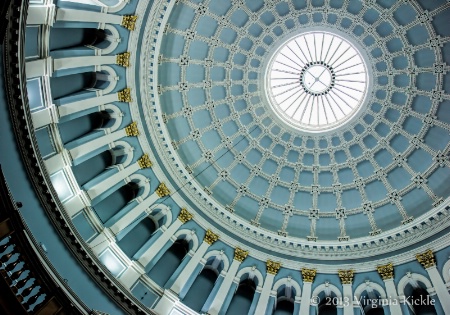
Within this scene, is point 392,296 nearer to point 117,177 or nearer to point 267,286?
point 267,286

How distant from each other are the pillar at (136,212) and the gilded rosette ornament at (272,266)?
24.6 feet

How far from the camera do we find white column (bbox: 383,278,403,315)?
2131cm

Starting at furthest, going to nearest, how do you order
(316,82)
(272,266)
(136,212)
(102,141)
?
(316,82) → (272,266) → (136,212) → (102,141)

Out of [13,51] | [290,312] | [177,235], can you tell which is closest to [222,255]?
[177,235]

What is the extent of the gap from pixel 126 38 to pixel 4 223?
12793mm

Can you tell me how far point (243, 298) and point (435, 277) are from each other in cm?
1045

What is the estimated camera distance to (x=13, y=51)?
14820 millimetres

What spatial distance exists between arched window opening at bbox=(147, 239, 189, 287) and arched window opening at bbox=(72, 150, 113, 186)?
6.07 metres

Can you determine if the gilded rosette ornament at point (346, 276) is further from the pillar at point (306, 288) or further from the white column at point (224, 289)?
the white column at point (224, 289)

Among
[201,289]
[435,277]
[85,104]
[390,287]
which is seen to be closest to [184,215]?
[201,289]

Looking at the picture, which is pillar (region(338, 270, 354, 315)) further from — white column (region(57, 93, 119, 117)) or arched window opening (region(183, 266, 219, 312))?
white column (region(57, 93, 119, 117))

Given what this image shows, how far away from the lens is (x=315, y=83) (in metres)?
30.2

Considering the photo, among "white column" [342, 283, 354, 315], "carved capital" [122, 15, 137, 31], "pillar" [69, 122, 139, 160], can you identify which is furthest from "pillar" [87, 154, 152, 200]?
"white column" [342, 283, 354, 315]

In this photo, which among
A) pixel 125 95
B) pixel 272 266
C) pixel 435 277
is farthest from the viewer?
pixel 272 266
